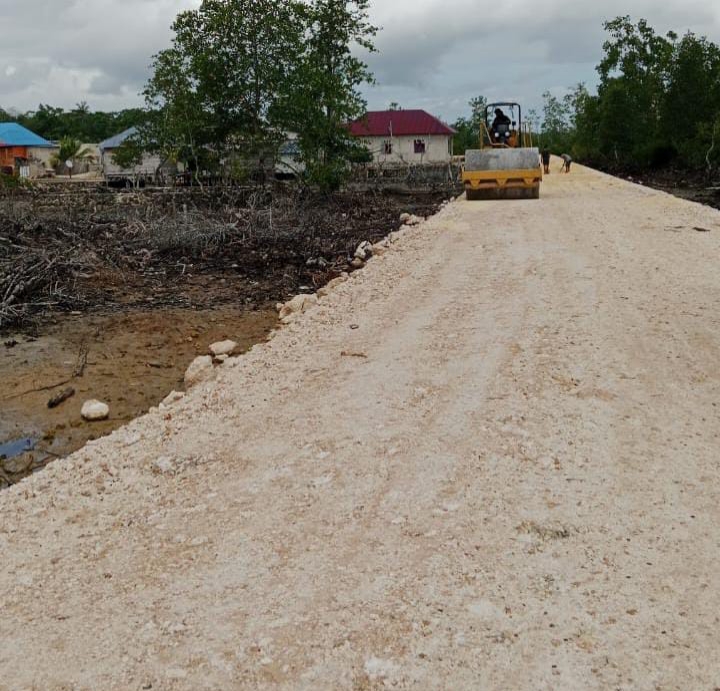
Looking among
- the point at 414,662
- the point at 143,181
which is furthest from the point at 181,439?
the point at 143,181

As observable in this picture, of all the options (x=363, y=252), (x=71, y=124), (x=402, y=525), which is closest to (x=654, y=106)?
(x=363, y=252)

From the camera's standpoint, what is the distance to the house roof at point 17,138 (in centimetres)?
5858

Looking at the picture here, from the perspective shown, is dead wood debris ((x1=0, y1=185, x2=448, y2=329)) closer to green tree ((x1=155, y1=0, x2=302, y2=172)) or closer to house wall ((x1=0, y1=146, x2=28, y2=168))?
green tree ((x1=155, y1=0, x2=302, y2=172))

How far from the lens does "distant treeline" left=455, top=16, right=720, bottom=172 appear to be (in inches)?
1494

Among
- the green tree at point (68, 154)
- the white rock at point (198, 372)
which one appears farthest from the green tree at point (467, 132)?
the white rock at point (198, 372)

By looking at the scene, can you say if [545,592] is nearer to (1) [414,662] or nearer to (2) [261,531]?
(1) [414,662]

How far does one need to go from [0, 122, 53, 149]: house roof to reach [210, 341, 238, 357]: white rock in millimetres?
56212

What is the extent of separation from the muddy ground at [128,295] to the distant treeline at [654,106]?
23.9 meters

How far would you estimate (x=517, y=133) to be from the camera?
2203 cm

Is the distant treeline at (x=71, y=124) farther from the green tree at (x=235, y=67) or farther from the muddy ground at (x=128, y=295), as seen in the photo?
the muddy ground at (x=128, y=295)

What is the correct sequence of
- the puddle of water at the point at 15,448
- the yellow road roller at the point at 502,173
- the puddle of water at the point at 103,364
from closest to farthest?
the puddle of water at the point at 15,448 → the puddle of water at the point at 103,364 → the yellow road roller at the point at 502,173

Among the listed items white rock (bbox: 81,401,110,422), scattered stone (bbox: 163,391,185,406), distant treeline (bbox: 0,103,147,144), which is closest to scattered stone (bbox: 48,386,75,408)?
white rock (bbox: 81,401,110,422)

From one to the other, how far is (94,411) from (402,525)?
4083 millimetres

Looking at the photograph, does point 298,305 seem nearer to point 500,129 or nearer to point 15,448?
point 15,448
